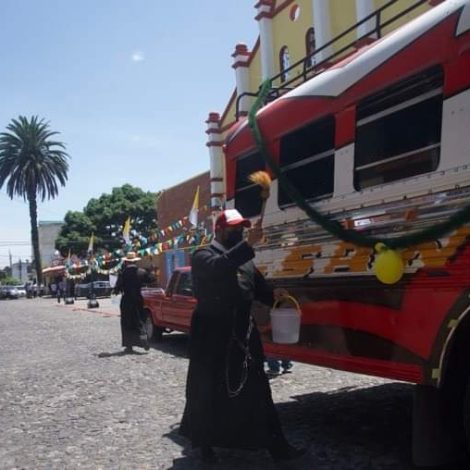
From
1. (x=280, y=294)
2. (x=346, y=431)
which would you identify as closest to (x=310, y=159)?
(x=280, y=294)

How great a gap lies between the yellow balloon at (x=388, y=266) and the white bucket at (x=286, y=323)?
111cm

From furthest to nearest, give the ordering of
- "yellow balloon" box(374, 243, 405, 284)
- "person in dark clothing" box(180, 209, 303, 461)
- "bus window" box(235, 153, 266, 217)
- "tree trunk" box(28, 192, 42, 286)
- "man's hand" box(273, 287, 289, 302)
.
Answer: "tree trunk" box(28, 192, 42, 286) < "bus window" box(235, 153, 266, 217) < "man's hand" box(273, 287, 289, 302) < "person in dark clothing" box(180, 209, 303, 461) < "yellow balloon" box(374, 243, 405, 284)

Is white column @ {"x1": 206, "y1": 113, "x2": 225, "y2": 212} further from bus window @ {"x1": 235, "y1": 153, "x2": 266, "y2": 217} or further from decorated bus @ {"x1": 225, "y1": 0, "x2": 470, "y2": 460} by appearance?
decorated bus @ {"x1": 225, "y1": 0, "x2": 470, "y2": 460}

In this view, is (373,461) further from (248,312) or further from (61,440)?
(61,440)

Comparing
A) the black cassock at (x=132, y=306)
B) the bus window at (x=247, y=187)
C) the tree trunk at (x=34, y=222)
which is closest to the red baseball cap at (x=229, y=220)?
the bus window at (x=247, y=187)

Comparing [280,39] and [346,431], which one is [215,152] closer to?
[280,39]

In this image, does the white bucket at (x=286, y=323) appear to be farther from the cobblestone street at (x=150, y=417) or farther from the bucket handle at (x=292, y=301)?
the cobblestone street at (x=150, y=417)

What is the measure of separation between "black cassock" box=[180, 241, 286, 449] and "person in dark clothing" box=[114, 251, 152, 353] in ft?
23.8

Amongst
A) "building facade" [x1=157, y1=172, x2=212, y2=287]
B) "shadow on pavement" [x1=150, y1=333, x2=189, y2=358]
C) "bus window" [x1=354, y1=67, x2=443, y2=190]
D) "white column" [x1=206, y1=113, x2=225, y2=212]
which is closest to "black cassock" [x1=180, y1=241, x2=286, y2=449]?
"bus window" [x1=354, y1=67, x2=443, y2=190]

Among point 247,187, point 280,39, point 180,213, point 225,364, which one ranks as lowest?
point 225,364

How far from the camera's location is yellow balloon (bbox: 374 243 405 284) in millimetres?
4078

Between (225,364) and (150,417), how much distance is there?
7.41ft

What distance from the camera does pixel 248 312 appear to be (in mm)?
4879

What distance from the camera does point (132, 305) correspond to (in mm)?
12195
